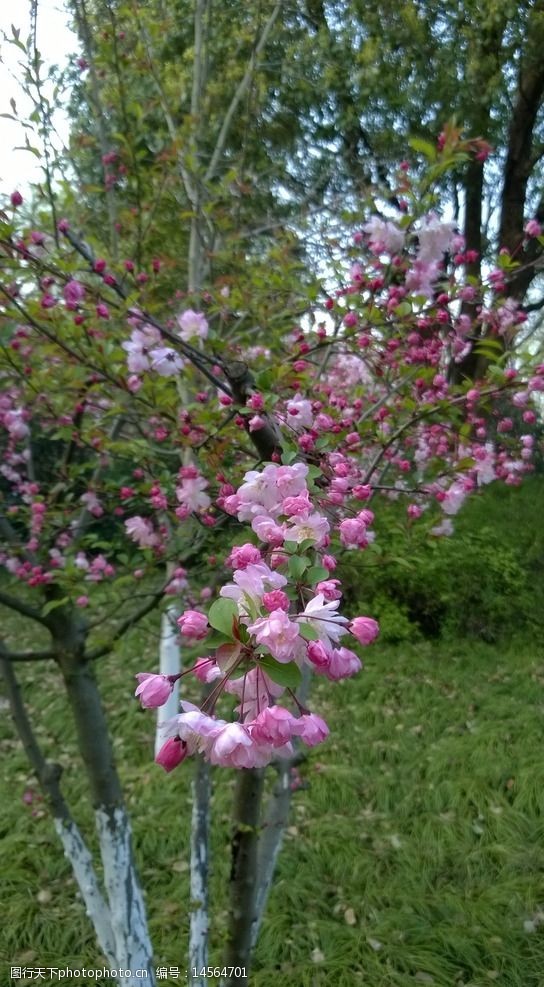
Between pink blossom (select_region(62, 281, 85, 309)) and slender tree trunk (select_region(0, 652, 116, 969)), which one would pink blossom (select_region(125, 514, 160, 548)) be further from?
pink blossom (select_region(62, 281, 85, 309))

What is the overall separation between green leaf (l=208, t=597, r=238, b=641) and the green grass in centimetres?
260

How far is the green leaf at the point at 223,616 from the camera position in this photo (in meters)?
0.58

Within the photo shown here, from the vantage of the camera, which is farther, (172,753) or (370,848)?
(370,848)

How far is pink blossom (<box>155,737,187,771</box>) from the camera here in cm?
61

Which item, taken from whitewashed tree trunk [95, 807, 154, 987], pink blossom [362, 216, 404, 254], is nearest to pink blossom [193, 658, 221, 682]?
pink blossom [362, 216, 404, 254]

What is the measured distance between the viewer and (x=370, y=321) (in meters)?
1.58

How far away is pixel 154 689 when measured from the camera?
2.16ft

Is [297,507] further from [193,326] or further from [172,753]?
[193,326]

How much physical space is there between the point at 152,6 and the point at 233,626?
432 cm

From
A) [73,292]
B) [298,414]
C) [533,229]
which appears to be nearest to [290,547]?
[298,414]

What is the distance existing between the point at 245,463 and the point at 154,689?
1026mm

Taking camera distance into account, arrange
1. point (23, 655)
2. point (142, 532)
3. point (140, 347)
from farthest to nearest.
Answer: point (142, 532) < point (23, 655) < point (140, 347)

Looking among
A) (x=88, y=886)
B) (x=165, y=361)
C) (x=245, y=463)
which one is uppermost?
(x=165, y=361)

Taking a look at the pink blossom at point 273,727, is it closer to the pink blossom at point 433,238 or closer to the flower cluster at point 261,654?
the flower cluster at point 261,654
